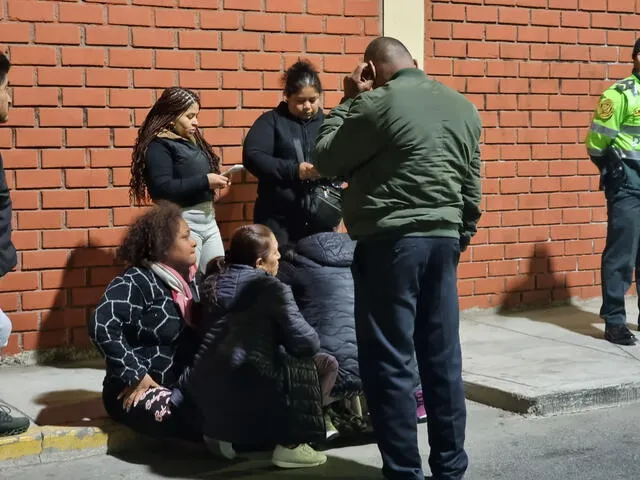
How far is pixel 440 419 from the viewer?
4980mm

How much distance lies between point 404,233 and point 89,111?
3031 mm

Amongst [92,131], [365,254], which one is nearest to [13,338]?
[92,131]

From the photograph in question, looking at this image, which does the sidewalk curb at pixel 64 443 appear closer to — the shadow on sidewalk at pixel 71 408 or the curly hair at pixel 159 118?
the shadow on sidewalk at pixel 71 408

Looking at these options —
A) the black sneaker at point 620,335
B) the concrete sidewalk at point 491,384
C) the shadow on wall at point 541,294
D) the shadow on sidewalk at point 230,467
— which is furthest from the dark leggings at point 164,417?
the shadow on wall at point 541,294

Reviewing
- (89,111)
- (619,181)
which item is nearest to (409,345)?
(89,111)

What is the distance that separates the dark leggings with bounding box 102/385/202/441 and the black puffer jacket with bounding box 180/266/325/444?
77mm

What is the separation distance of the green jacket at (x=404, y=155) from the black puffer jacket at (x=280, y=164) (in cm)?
201

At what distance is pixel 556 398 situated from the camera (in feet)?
20.8

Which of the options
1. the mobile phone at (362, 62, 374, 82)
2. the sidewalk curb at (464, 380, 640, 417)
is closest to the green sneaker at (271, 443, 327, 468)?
the sidewalk curb at (464, 380, 640, 417)

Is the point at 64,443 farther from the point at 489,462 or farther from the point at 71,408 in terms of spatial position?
the point at 489,462

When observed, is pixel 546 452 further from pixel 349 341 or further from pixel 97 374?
pixel 97 374

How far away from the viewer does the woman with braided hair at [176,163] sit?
6.66 m

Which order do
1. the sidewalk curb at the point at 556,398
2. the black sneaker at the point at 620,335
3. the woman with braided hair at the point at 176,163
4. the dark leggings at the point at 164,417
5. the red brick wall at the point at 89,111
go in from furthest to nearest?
the black sneaker at the point at 620,335 < the red brick wall at the point at 89,111 < the woman with braided hair at the point at 176,163 < the sidewalk curb at the point at 556,398 < the dark leggings at the point at 164,417

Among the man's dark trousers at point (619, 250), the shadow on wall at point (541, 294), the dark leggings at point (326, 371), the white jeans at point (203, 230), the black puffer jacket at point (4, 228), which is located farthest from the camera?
the shadow on wall at point (541, 294)
